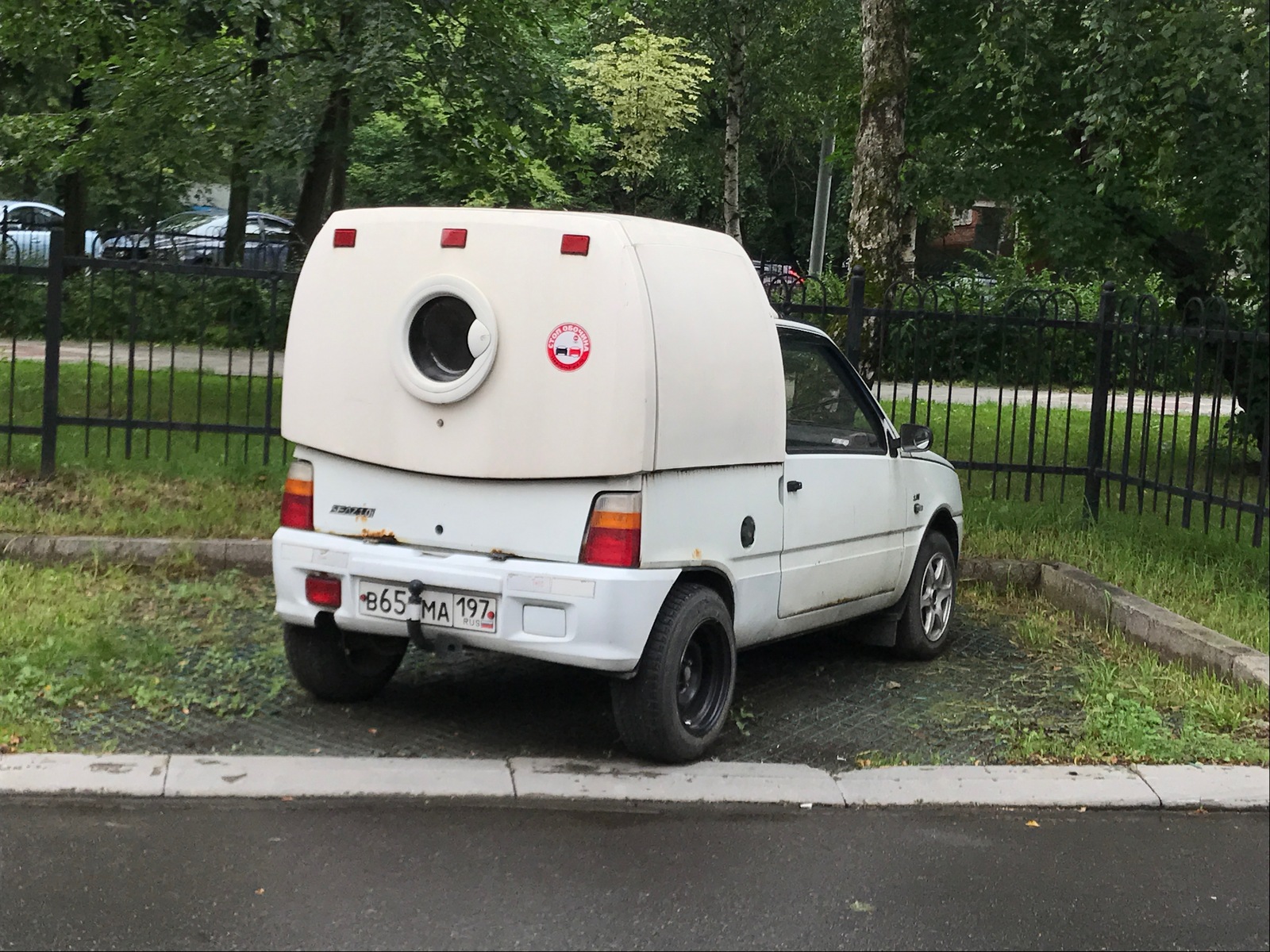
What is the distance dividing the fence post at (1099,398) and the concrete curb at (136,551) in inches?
206

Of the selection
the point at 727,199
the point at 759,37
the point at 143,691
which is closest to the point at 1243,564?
the point at 143,691

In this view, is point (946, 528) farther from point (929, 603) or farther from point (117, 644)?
point (117, 644)

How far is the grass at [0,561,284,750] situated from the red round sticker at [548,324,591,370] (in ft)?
6.48

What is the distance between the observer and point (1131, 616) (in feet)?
23.7

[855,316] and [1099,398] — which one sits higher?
[855,316]

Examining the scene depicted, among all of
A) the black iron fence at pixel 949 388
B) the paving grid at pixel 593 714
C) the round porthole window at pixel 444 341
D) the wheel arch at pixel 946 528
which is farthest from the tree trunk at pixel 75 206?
the round porthole window at pixel 444 341

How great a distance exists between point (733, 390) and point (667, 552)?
71cm

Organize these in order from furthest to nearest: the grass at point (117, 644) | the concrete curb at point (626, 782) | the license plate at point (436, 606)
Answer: the grass at point (117, 644), the license plate at point (436, 606), the concrete curb at point (626, 782)

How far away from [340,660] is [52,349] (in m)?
4.47

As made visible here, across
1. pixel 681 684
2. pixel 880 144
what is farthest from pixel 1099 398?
pixel 681 684

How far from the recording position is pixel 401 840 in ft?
14.6

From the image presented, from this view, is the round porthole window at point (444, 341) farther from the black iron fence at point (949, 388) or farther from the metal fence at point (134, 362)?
the metal fence at point (134, 362)

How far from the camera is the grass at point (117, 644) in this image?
5680 millimetres

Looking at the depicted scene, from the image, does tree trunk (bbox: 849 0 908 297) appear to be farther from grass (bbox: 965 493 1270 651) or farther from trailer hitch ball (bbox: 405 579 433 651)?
trailer hitch ball (bbox: 405 579 433 651)
